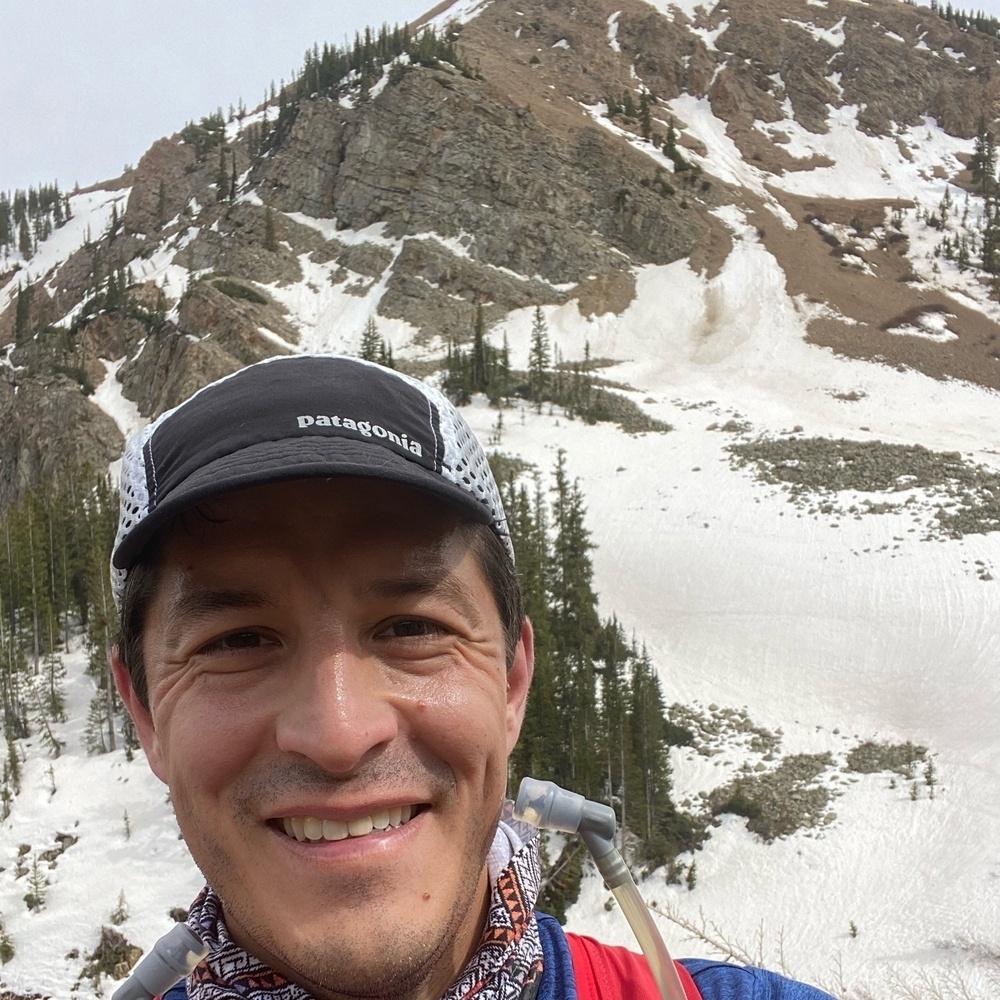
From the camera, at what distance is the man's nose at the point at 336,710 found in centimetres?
173

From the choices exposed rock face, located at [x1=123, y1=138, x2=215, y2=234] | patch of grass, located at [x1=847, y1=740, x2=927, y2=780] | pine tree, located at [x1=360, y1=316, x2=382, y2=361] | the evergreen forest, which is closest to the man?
the evergreen forest

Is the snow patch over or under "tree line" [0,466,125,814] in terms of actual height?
over

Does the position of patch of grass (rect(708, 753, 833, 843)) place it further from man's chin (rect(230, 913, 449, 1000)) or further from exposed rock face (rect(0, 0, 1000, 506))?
exposed rock face (rect(0, 0, 1000, 506))

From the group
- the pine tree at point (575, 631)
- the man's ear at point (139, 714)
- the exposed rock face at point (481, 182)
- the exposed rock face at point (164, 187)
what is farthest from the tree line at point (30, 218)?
the man's ear at point (139, 714)

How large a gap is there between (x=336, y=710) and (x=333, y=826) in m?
0.27

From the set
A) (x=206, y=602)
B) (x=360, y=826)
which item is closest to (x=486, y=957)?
(x=360, y=826)

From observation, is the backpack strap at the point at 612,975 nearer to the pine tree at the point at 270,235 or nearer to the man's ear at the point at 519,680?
the man's ear at the point at 519,680

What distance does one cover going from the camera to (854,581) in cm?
3847

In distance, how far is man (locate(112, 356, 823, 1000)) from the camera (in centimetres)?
173

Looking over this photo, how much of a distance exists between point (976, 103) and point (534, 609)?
14023cm

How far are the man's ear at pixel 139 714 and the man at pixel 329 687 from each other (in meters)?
0.14

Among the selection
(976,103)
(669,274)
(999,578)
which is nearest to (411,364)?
(669,274)

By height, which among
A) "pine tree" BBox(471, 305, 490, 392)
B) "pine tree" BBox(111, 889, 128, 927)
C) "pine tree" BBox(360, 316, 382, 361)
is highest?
"pine tree" BBox(360, 316, 382, 361)

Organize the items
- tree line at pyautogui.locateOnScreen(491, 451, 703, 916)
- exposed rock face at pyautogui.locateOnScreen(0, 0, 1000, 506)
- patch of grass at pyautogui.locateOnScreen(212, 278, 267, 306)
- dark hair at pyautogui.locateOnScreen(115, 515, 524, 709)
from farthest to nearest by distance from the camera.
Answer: patch of grass at pyautogui.locateOnScreen(212, 278, 267, 306)
exposed rock face at pyautogui.locateOnScreen(0, 0, 1000, 506)
tree line at pyautogui.locateOnScreen(491, 451, 703, 916)
dark hair at pyautogui.locateOnScreen(115, 515, 524, 709)
